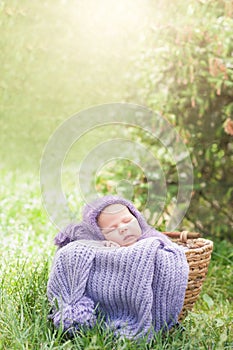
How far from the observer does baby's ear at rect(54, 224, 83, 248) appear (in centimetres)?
235

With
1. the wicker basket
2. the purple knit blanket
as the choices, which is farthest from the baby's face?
the wicker basket

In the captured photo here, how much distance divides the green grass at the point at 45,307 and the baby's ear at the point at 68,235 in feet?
0.67

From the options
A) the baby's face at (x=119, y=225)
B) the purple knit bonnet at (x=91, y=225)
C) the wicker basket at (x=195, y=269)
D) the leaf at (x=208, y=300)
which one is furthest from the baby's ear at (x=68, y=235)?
the leaf at (x=208, y=300)

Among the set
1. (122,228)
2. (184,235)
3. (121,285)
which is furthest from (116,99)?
(121,285)

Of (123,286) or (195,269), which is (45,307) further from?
(195,269)

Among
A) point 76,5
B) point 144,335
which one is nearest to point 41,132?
point 76,5

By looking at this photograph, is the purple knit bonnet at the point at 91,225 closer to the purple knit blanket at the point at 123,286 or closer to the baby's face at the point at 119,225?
the baby's face at the point at 119,225

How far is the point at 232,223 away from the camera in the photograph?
11.4 ft

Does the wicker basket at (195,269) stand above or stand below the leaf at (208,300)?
above

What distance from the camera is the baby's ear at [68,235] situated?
235 centimetres

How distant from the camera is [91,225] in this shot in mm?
2287

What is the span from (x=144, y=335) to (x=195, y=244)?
20.9 inches

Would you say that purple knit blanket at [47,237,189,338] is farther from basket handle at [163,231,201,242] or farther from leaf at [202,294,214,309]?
leaf at [202,294,214,309]

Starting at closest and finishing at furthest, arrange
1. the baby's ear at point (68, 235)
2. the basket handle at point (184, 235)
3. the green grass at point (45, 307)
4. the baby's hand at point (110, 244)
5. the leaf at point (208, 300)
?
the green grass at point (45, 307) → the baby's hand at point (110, 244) → the baby's ear at point (68, 235) → the basket handle at point (184, 235) → the leaf at point (208, 300)
